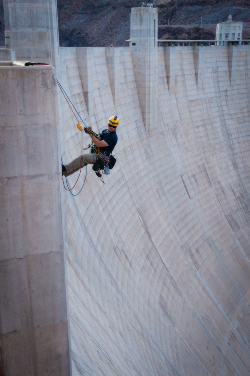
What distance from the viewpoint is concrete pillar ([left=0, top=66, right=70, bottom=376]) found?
4.11 meters

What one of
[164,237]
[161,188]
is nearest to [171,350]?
[164,237]

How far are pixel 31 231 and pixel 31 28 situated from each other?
15.8 ft

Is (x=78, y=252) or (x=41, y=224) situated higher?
(x=41, y=224)

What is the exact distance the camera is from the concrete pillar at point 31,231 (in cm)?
411

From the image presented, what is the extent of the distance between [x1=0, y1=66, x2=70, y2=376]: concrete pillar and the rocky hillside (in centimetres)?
4286

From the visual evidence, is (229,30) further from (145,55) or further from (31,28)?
(31,28)

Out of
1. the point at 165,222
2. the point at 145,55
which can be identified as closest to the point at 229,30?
the point at 145,55

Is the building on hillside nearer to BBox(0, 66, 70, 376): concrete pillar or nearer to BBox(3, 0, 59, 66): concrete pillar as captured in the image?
BBox(3, 0, 59, 66): concrete pillar

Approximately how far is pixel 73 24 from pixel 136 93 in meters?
42.7

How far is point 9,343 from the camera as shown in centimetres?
448

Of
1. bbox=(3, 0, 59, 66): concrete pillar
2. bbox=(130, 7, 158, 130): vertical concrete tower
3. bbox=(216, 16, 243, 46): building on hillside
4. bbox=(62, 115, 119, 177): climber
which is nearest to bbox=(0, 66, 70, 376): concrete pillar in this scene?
bbox=(62, 115, 119, 177): climber

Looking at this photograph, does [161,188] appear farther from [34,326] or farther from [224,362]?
[34,326]

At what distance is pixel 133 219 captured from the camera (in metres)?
12.8

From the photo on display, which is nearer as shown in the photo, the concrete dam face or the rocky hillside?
the concrete dam face
